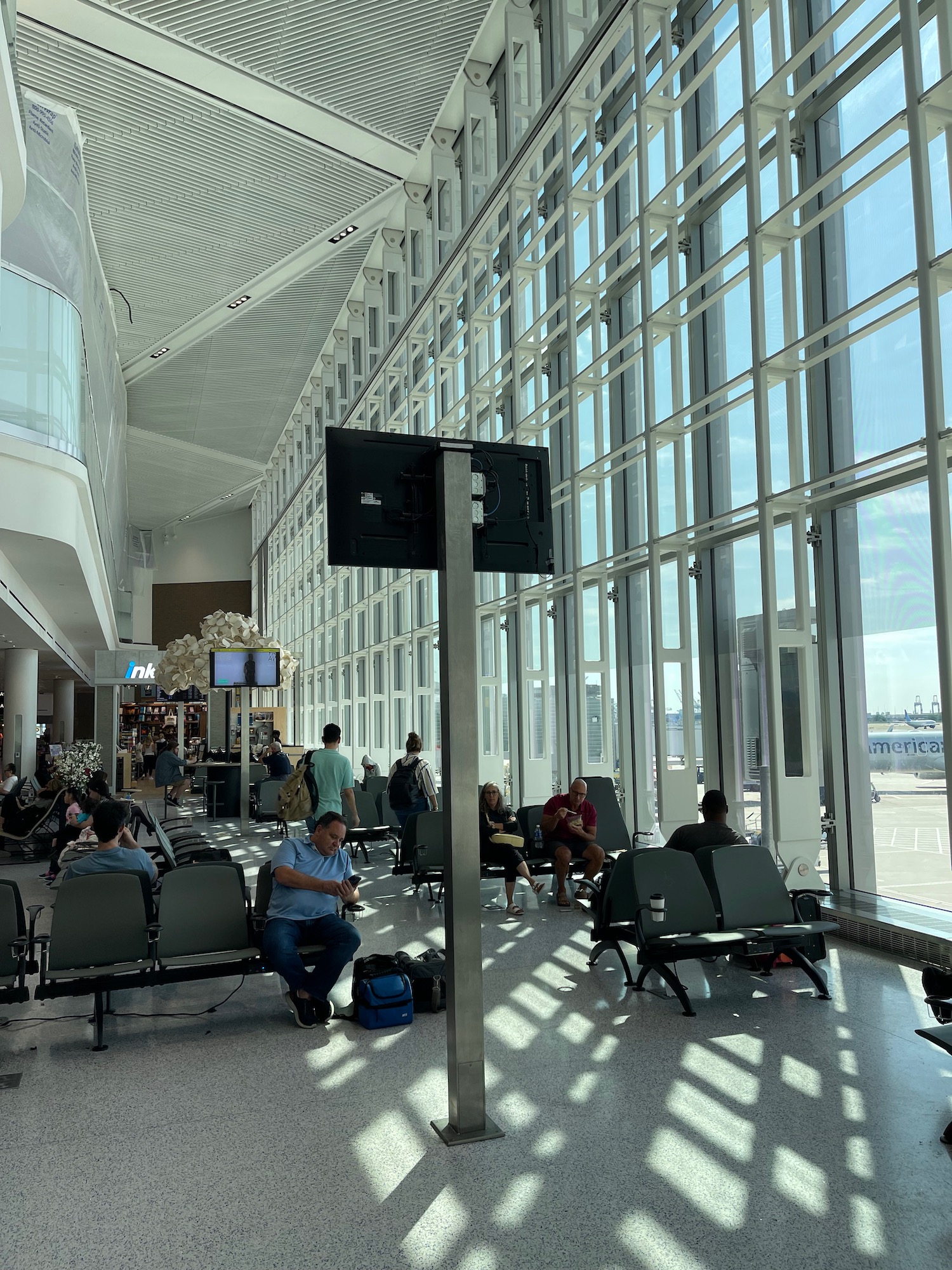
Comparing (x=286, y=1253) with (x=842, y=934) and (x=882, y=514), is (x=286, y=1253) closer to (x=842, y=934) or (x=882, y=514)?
(x=842, y=934)

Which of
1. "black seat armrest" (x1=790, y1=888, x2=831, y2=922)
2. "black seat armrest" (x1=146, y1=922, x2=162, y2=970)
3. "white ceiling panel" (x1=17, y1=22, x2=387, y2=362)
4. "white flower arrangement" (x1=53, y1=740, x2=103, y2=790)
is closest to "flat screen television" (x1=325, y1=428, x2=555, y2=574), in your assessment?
"black seat armrest" (x1=146, y1=922, x2=162, y2=970)

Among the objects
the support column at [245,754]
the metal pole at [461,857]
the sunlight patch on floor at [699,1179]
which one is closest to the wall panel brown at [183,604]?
the support column at [245,754]

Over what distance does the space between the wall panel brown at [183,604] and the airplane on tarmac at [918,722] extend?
4060cm

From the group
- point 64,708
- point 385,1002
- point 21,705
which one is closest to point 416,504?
point 385,1002

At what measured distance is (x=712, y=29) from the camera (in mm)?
8492

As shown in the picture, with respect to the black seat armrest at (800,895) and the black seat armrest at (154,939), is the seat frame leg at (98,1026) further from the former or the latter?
the black seat armrest at (800,895)

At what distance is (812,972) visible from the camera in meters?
5.78

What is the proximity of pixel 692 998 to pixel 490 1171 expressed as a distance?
2.63m

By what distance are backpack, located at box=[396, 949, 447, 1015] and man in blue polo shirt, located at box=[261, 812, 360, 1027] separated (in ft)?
1.29

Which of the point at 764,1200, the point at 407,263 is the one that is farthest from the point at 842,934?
the point at 407,263

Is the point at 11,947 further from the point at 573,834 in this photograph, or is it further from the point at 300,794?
the point at 573,834

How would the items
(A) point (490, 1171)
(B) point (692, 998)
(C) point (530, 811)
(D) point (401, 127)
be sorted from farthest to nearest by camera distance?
(D) point (401, 127), (C) point (530, 811), (B) point (692, 998), (A) point (490, 1171)

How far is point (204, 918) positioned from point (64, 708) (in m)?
30.1

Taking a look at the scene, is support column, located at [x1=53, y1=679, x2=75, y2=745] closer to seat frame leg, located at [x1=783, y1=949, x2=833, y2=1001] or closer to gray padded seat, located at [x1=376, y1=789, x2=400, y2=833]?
gray padded seat, located at [x1=376, y1=789, x2=400, y2=833]
